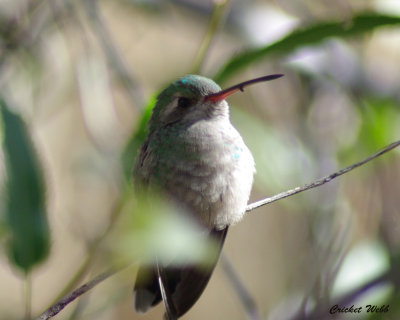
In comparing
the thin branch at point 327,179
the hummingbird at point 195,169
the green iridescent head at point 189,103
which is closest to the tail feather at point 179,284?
the hummingbird at point 195,169

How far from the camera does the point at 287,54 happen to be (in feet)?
5.86

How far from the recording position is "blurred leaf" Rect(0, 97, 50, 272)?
146 centimetres

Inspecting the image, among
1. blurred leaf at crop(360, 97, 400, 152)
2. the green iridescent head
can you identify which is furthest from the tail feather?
blurred leaf at crop(360, 97, 400, 152)

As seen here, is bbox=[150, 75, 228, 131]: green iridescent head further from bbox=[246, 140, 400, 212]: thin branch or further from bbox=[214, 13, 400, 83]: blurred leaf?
bbox=[246, 140, 400, 212]: thin branch

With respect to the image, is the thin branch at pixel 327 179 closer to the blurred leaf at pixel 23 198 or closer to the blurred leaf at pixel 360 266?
the blurred leaf at pixel 360 266

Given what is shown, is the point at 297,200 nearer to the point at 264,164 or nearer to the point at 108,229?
the point at 264,164

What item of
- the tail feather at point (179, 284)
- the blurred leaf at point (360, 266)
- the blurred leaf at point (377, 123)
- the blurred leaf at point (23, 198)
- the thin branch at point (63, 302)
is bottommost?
the blurred leaf at point (360, 266)

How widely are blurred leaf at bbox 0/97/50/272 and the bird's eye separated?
0.77m

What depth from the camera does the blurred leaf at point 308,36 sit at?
5.66ft

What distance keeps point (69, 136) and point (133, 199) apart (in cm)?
332

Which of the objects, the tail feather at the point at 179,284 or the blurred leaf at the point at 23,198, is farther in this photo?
the tail feather at the point at 179,284

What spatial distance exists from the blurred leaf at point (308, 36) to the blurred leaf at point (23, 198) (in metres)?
0.59

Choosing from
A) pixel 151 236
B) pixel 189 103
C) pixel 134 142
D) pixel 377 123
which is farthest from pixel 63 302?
pixel 377 123

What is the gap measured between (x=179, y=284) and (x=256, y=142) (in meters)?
0.59
